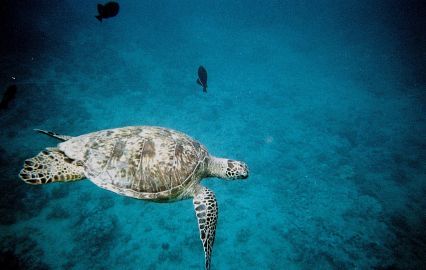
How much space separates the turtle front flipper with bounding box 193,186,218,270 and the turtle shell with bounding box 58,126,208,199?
13.7 inches

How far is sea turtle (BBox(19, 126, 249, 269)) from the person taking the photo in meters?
2.60

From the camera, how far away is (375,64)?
16.7 meters

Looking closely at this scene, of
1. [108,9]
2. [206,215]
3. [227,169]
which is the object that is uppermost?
[108,9]

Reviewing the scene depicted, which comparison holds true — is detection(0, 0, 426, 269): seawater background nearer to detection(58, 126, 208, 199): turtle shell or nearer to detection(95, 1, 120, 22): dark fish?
detection(58, 126, 208, 199): turtle shell

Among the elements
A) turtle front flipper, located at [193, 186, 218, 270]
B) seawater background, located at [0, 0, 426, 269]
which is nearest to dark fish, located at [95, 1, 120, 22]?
seawater background, located at [0, 0, 426, 269]

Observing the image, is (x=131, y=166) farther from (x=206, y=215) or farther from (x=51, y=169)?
(x=206, y=215)

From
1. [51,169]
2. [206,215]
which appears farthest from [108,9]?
[206,215]

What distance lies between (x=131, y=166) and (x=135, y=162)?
67mm

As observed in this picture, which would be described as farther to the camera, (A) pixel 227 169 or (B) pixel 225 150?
(B) pixel 225 150

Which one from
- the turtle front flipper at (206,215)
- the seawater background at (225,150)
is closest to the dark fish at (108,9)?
the seawater background at (225,150)

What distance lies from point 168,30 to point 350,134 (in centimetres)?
1825

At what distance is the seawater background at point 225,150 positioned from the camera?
3.86 m

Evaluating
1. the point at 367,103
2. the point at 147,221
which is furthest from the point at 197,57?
the point at 147,221

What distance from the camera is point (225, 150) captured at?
632 cm
